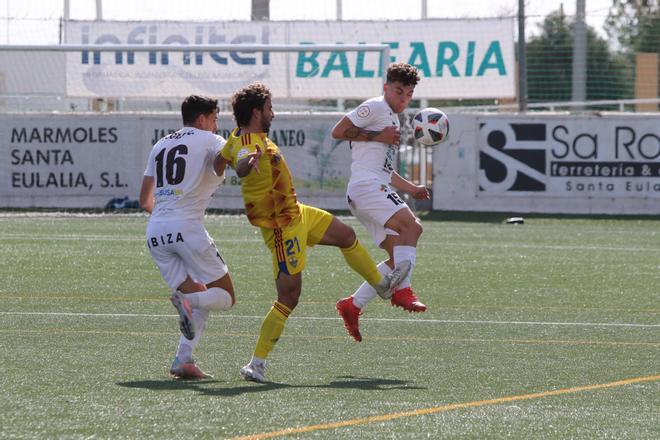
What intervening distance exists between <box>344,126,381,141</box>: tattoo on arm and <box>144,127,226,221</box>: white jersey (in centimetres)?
179

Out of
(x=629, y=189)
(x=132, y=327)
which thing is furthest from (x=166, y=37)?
(x=132, y=327)

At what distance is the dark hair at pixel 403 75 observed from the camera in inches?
388

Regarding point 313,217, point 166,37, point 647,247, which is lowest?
point 647,247

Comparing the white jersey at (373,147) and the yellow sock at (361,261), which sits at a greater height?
the white jersey at (373,147)

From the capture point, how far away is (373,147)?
10180mm

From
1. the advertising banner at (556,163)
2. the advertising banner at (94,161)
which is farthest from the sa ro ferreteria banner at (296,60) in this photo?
the advertising banner at (556,163)

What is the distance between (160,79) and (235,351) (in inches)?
813

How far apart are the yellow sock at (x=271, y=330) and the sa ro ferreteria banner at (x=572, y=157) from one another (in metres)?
17.4

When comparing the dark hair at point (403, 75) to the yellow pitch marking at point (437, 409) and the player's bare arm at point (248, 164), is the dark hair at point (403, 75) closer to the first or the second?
the player's bare arm at point (248, 164)

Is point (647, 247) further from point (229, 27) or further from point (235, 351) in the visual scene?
point (229, 27)

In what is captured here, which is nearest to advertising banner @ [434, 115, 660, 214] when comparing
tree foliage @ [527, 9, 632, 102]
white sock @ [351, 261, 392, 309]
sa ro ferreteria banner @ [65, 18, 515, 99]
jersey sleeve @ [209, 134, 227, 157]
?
sa ro ferreteria banner @ [65, 18, 515, 99]

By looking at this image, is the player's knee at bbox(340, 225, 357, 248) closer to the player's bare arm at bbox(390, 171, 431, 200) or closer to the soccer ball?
the player's bare arm at bbox(390, 171, 431, 200)

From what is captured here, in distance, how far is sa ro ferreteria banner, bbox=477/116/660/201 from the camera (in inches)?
973

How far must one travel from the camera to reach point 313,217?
8.55m
